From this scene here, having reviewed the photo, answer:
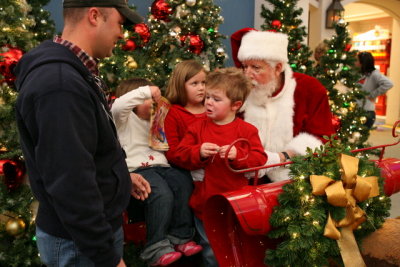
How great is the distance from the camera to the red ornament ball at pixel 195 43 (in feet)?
12.9

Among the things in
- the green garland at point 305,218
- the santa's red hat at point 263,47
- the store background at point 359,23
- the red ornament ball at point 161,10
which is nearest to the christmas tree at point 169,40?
the red ornament ball at point 161,10

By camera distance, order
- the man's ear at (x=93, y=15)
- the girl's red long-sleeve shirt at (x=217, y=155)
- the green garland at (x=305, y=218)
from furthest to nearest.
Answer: the girl's red long-sleeve shirt at (x=217, y=155)
the green garland at (x=305, y=218)
the man's ear at (x=93, y=15)

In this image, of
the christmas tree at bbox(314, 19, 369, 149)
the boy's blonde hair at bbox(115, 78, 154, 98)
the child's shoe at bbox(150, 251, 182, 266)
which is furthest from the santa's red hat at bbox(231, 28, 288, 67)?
the christmas tree at bbox(314, 19, 369, 149)

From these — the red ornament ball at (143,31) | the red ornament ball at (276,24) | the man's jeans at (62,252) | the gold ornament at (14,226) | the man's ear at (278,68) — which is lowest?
the gold ornament at (14,226)

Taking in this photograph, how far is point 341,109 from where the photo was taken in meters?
5.49

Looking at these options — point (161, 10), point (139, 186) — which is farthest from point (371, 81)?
point (139, 186)

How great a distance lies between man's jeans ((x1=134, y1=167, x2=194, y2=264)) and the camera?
7.61ft

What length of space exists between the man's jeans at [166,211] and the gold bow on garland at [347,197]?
1.01m

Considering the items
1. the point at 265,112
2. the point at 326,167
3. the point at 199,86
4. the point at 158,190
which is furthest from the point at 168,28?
the point at 326,167

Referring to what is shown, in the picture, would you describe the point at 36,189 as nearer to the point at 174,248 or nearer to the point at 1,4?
the point at 174,248

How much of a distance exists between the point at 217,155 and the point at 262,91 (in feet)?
2.29

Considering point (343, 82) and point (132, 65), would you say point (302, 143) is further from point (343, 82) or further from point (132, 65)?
point (343, 82)

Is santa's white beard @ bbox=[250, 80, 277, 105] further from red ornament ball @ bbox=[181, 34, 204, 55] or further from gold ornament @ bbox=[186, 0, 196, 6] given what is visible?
gold ornament @ bbox=[186, 0, 196, 6]

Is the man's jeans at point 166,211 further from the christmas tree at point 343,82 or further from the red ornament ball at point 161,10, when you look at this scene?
the christmas tree at point 343,82
